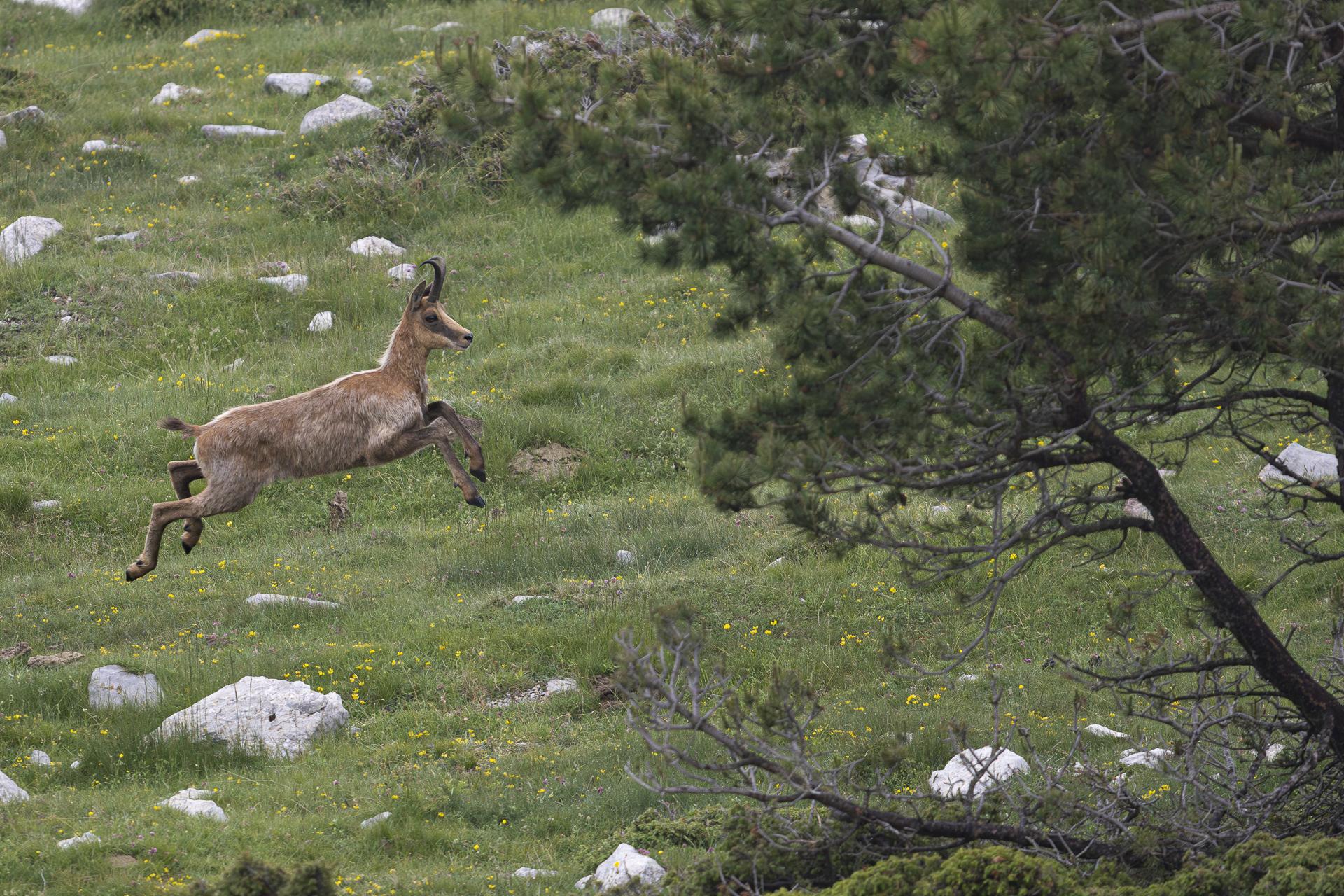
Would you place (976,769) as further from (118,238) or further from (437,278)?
(118,238)

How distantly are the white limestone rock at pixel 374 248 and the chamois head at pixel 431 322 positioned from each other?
9590 mm

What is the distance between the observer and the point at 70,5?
102 feet

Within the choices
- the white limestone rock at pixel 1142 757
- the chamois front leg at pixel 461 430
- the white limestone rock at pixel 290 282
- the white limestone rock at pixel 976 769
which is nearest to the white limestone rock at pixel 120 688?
the chamois front leg at pixel 461 430

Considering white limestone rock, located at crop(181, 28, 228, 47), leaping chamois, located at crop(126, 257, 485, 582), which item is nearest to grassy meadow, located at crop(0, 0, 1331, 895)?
leaping chamois, located at crop(126, 257, 485, 582)

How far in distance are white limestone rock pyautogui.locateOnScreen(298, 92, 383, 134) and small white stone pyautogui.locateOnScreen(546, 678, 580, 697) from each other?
14789 mm

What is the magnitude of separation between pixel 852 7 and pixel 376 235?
15.2 metres

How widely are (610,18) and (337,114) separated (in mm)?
5832

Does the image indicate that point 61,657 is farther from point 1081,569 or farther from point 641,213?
point 1081,569

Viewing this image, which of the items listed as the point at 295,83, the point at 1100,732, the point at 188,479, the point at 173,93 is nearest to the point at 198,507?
the point at 188,479

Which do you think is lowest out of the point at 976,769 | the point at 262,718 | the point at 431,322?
the point at 262,718

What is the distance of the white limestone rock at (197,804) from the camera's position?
9.60m

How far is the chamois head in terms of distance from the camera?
11.8 m

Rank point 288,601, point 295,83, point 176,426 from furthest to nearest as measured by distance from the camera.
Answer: point 295,83, point 288,601, point 176,426

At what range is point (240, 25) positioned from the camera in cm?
3112
